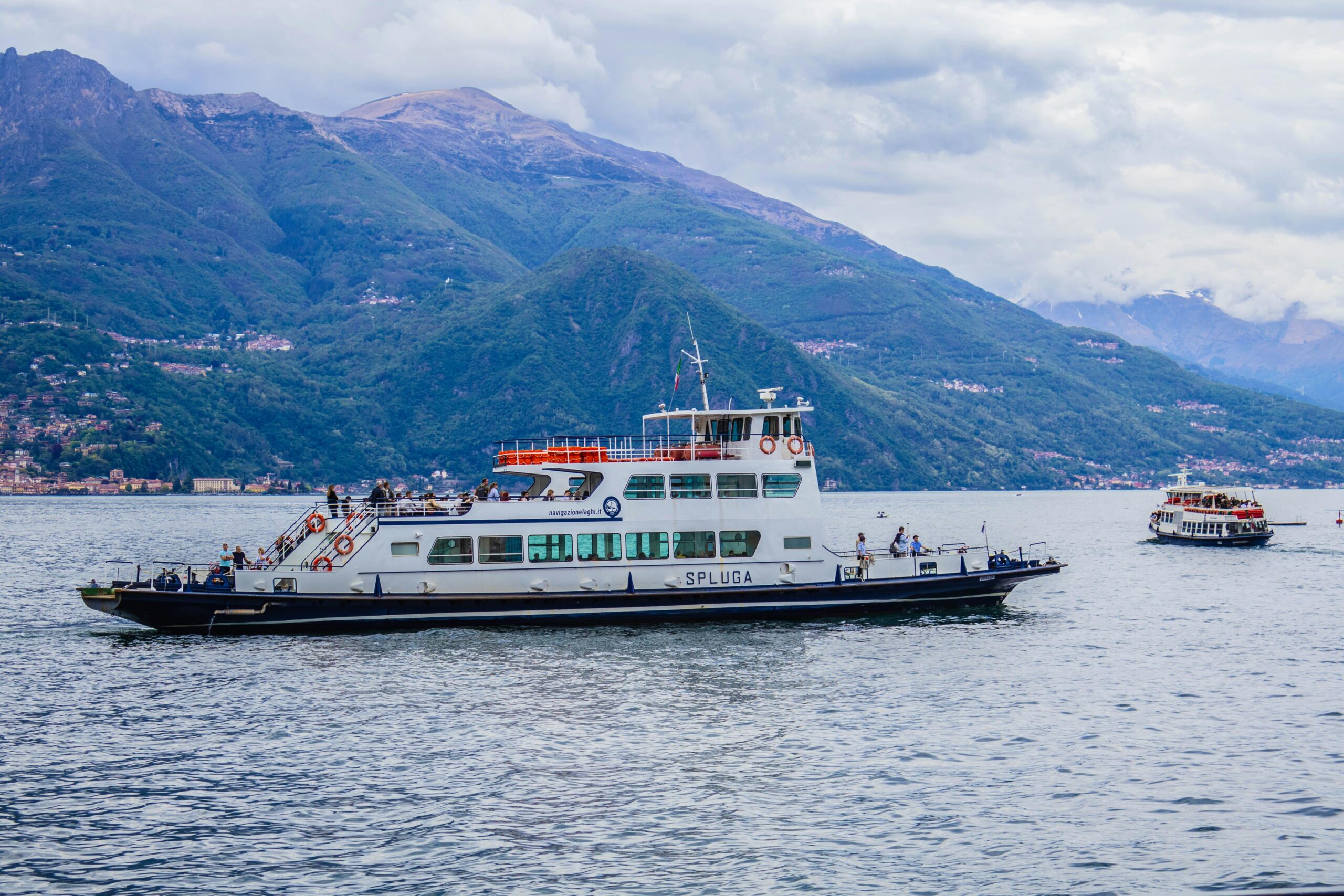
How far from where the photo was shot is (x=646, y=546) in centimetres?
4053

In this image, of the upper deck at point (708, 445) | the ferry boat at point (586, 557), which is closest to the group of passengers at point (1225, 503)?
the ferry boat at point (586, 557)

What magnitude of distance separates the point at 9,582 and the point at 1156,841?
6348 cm

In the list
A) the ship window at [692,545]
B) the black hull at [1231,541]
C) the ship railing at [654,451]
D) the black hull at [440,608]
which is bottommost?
the black hull at [1231,541]

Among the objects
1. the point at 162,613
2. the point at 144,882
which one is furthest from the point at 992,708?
the point at 162,613

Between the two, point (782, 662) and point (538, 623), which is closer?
point (782, 662)

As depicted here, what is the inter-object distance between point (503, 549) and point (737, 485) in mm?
8733

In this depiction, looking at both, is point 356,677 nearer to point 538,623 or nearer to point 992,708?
point 538,623

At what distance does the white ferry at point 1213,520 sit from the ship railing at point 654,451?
64376 millimetres

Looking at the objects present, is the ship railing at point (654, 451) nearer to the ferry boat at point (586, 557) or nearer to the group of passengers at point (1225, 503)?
the ferry boat at point (586, 557)

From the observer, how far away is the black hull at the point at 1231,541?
91.9m

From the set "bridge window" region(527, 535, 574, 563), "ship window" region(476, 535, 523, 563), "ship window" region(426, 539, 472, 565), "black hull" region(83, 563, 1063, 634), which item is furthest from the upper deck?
"black hull" region(83, 563, 1063, 634)

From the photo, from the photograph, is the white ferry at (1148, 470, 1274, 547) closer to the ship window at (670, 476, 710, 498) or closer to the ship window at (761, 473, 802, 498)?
the ship window at (761, 473, 802, 498)

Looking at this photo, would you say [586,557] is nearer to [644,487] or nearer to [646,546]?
[646,546]

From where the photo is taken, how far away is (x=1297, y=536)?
372 ft
